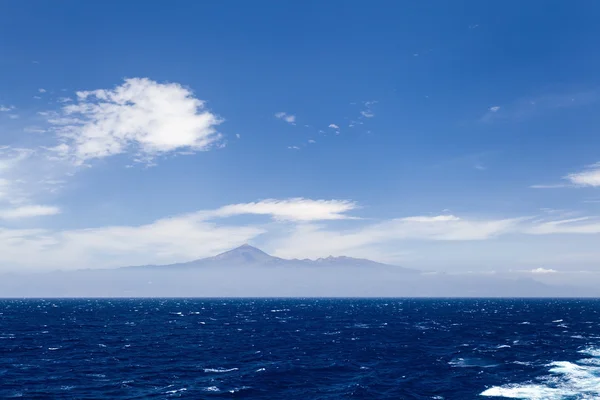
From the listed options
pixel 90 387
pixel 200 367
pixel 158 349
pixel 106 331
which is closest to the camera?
pixel 90 387

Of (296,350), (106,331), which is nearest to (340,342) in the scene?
(296,350)

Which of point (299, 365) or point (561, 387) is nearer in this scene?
point (561, 387)

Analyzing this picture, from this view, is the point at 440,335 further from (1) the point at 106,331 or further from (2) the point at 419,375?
(1) the point at 106,331

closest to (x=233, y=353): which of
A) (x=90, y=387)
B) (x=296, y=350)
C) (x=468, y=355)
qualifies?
(x=296, y=350)

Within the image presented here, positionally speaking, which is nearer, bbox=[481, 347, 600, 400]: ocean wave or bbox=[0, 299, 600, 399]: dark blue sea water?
bbox=[481, 347, 600, 400]: ocean wave

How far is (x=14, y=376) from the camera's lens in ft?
236

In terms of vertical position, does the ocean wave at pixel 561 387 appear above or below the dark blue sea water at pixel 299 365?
above

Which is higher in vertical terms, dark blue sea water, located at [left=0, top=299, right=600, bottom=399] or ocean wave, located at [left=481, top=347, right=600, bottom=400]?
ocean wave, located at [left=481, top=347, right=600, bottom=400]

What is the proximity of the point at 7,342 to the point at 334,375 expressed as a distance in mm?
85788

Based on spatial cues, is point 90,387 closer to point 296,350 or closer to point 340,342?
point 296,350

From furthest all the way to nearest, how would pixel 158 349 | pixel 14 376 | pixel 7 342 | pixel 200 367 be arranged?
pixel 7 342
pixel 158 349
pixel 200 367
pixel 14 376

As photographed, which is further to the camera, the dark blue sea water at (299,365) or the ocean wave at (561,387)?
the dark blue sea water at (299,365)

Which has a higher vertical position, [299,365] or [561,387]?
[561,387]

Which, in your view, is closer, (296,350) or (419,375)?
(419,375)
